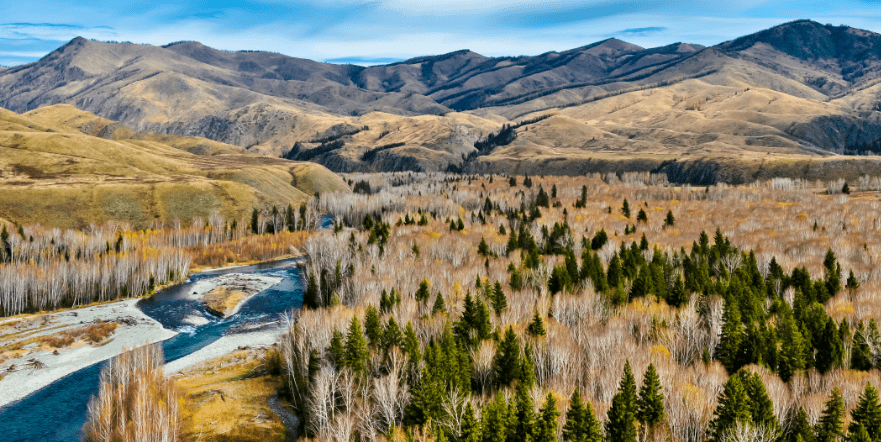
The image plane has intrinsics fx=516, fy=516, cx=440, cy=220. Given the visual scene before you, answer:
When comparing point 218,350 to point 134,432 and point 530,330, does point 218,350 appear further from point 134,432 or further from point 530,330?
point 530,330

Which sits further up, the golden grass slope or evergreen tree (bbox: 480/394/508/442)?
the golden grass slope

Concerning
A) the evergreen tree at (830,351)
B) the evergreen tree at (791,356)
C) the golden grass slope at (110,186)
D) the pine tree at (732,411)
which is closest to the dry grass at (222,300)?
the golden grass slope at (110,186)

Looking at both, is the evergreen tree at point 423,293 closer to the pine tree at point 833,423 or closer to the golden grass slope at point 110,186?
the pine tree at point 833,423

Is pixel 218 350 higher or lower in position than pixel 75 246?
lower

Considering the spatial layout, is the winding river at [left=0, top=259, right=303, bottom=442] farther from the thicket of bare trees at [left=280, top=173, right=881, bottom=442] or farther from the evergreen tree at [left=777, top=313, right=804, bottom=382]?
the evergreen tree at [left=777, top=313, right=804, bottom=382]

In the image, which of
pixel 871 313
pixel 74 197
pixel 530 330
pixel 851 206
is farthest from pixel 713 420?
pixel 74 197

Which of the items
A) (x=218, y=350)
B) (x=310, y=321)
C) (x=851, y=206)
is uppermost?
(x=851, y=206)

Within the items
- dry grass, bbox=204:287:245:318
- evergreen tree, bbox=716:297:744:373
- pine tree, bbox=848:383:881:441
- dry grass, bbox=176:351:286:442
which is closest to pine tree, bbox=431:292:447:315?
dry grass, bbox=176:351:286:442
